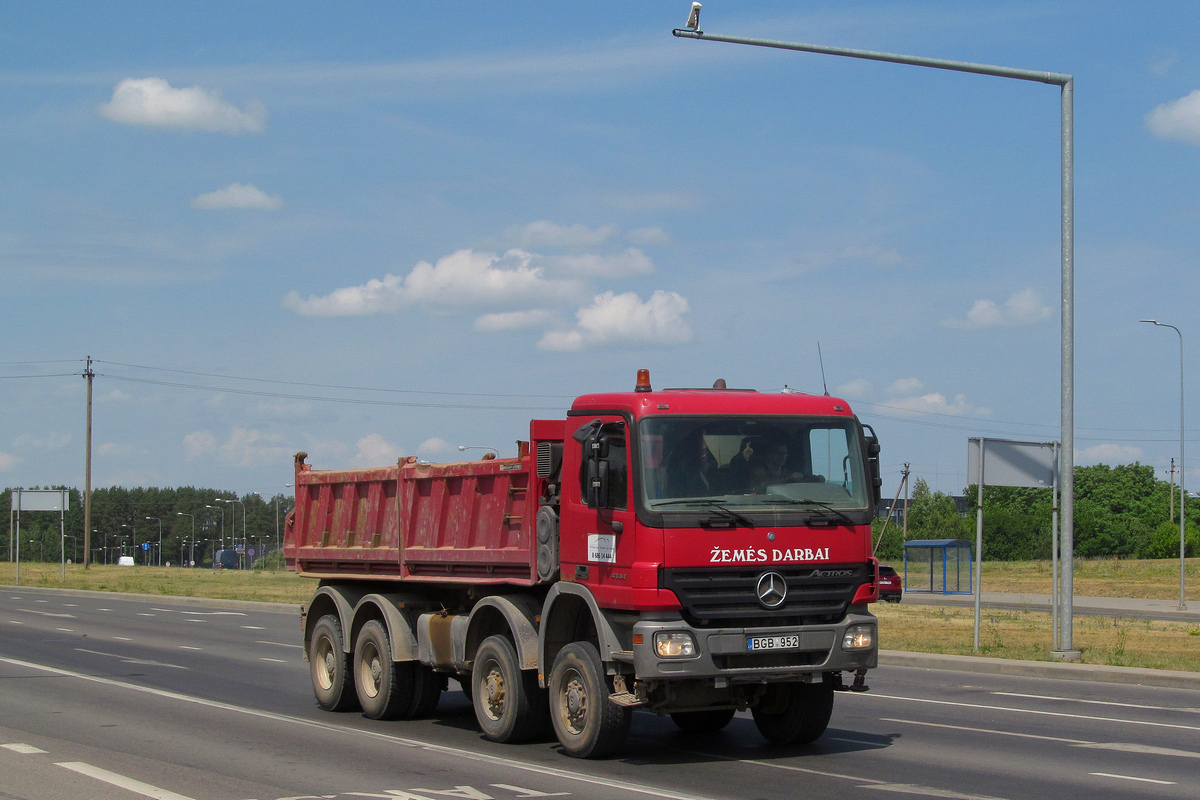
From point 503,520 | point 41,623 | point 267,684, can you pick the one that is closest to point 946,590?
point 41,623

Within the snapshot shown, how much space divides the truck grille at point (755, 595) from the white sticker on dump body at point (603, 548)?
528 millimetres

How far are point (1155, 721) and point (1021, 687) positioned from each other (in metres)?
3.64

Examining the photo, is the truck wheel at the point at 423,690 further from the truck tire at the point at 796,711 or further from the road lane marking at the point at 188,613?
the road lane marking at the point at 188,613

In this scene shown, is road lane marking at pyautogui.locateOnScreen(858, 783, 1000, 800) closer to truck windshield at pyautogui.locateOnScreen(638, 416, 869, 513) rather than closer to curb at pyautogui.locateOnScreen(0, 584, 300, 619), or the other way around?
truck windshield at pyautogui.locateOnScreen(638, 416, 869, 513)

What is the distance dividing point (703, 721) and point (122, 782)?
16.7 feet

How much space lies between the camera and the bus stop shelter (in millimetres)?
49219

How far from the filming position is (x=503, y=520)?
11656 millimetres

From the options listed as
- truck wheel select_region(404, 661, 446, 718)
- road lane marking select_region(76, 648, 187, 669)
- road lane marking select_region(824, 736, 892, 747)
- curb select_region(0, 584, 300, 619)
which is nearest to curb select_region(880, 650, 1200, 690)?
road lane marking select_region(824, 736, 892, 747)

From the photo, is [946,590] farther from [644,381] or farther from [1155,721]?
[644,381]

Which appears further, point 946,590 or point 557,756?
point 946,590

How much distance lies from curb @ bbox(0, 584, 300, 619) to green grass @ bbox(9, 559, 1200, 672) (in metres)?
0.98

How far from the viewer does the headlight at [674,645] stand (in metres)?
9.50

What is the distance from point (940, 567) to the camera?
50906 millimetres

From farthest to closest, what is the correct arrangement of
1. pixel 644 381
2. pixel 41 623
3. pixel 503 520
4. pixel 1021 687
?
pixel 41 623
pixel 1021 687
pixel 503 520
pixel 644 381
